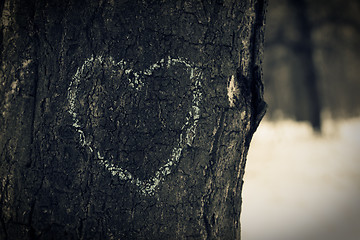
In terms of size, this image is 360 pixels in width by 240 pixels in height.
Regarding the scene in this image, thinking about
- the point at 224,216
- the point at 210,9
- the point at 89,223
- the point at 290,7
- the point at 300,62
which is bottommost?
the point at 89,223

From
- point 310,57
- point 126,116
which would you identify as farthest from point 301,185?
point 126,116

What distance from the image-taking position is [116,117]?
111 centimetres

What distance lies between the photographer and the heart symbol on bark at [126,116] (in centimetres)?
111

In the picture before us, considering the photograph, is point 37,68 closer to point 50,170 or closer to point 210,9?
point 50,170

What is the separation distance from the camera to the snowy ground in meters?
3.33

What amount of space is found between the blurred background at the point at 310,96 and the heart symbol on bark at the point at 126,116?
367cm

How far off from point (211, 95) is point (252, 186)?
3527mm

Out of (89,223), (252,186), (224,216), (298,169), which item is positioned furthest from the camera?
(298,169)

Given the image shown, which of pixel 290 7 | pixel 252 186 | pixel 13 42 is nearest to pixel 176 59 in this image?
pixel 13 42

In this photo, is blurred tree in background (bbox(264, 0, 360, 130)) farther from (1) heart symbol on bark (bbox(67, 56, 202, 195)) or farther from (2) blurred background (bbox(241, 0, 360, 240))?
(1) heart symbol on bark (bbox(67, 56, 202, 195))

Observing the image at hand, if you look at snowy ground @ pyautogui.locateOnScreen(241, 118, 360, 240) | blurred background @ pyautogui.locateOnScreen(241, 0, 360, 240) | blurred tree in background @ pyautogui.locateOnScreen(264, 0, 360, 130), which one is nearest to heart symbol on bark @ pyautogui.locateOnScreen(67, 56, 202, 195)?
snowy ground @ pyautogui.locateOnScreen(241, 118, 360, 240)

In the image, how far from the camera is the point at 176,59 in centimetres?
114

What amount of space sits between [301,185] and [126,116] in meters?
3.80

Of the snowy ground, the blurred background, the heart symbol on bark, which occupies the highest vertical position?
the blurred background
